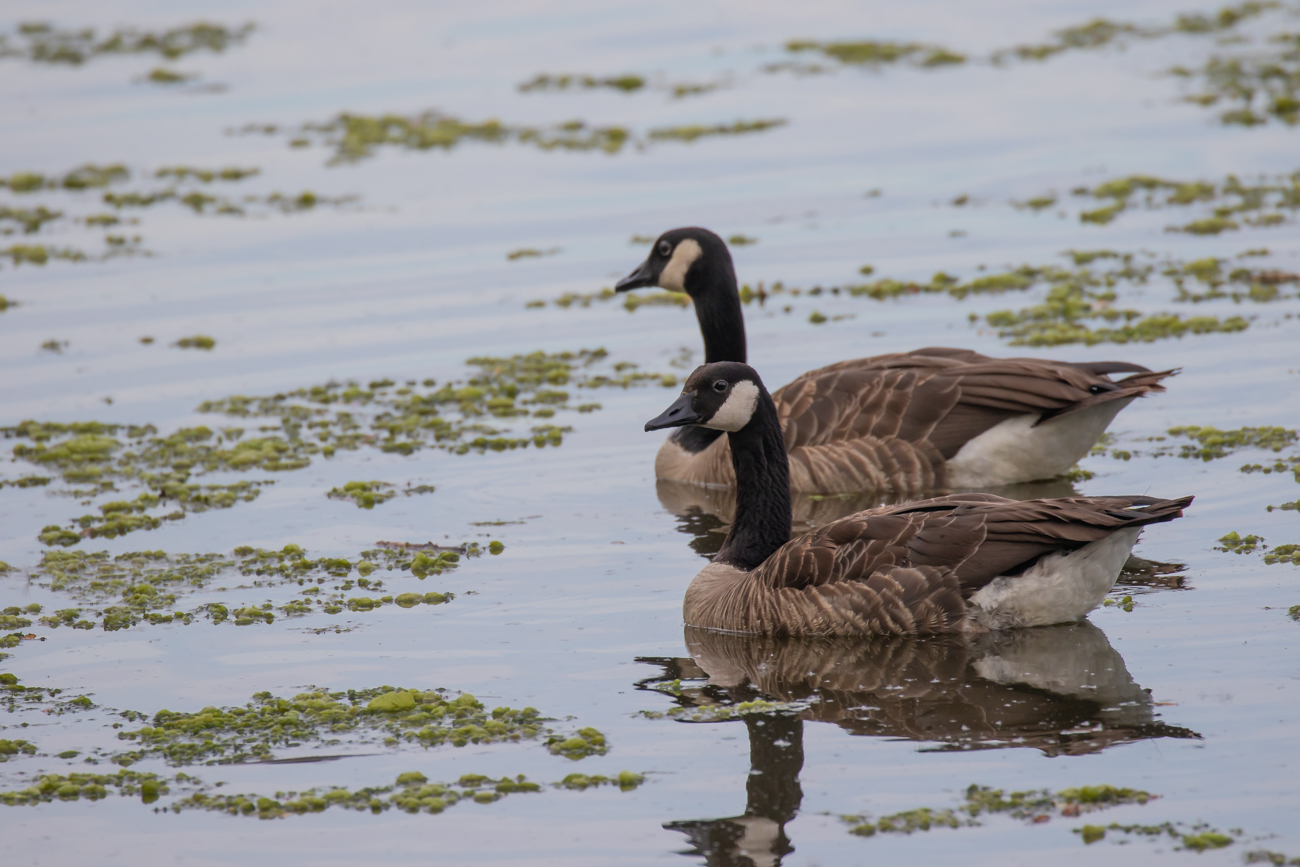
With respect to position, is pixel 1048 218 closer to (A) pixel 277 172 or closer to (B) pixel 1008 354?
(B) pixel 1008 354

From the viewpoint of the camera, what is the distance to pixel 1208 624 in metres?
8.33

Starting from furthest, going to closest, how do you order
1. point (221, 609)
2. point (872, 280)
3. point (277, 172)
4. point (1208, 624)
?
point (277, 172), point (872, 280), point (221, 609), point (1208, 624)

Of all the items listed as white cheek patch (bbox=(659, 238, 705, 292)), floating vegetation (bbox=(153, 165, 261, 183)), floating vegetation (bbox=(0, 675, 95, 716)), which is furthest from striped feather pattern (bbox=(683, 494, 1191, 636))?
floating vegetation (bbox=(153, 165, 261, 183))

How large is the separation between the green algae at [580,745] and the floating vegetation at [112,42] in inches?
961

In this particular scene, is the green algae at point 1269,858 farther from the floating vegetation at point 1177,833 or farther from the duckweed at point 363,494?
the duckweed at point 363,494

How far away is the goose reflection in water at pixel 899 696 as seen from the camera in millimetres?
6746

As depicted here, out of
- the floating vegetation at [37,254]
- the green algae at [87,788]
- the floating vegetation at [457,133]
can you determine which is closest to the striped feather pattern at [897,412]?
the green algae at [87,788]

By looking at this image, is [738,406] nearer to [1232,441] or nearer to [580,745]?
[580,745]

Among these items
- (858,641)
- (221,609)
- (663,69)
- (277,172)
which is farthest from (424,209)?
(858,641)

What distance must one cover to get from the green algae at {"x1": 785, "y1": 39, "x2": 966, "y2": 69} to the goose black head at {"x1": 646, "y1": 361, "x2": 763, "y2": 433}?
59.2ft

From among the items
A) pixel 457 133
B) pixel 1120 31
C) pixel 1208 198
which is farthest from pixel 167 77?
pixel 1208 198

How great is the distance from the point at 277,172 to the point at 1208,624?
54.7ft

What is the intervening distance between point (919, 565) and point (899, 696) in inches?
35.7

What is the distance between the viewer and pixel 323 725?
7691 mm
